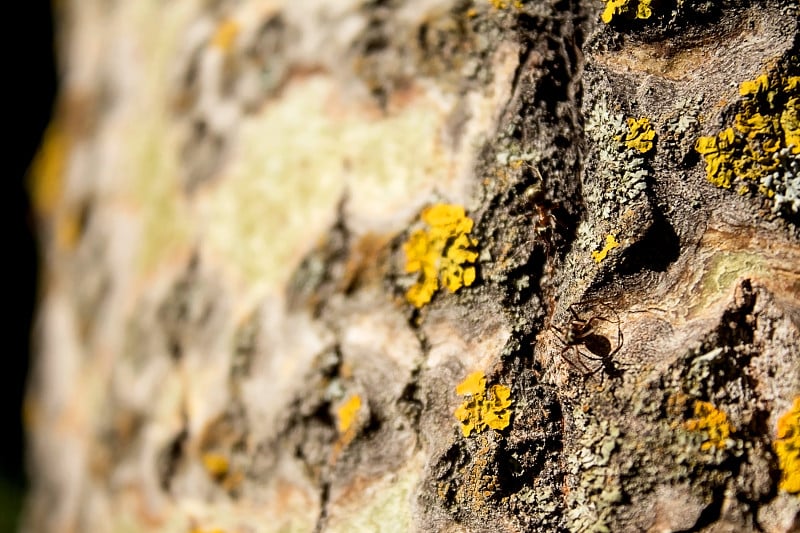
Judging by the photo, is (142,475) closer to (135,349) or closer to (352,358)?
(135,349)

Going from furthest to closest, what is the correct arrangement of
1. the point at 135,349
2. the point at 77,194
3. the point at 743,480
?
the point at 77,194
the point at 135,349
the point at 743,480

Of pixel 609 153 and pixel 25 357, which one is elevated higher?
pixel 609 153

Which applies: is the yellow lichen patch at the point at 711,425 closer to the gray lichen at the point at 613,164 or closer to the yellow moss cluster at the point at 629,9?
the gray lichen at the point at 613,164

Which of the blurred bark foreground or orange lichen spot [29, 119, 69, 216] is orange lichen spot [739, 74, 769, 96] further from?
orange lichen spot [29, 119, 69, 216]

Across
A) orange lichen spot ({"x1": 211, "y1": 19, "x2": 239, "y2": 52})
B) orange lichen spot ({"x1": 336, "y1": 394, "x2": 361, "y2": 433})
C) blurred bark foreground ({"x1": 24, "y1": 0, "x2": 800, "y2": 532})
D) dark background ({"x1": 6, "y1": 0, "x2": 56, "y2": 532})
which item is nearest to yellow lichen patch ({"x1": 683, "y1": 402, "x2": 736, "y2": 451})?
blurred bark foreground ({"x1": 24, "y1": 0, "x2": 800, "y2": 532})

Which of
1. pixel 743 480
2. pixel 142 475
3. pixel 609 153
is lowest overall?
pixel 142 475

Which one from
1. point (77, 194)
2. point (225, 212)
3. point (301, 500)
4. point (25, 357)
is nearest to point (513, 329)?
point (301, 500)

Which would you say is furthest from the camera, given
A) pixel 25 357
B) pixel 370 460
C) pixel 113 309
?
pixel 25 357
